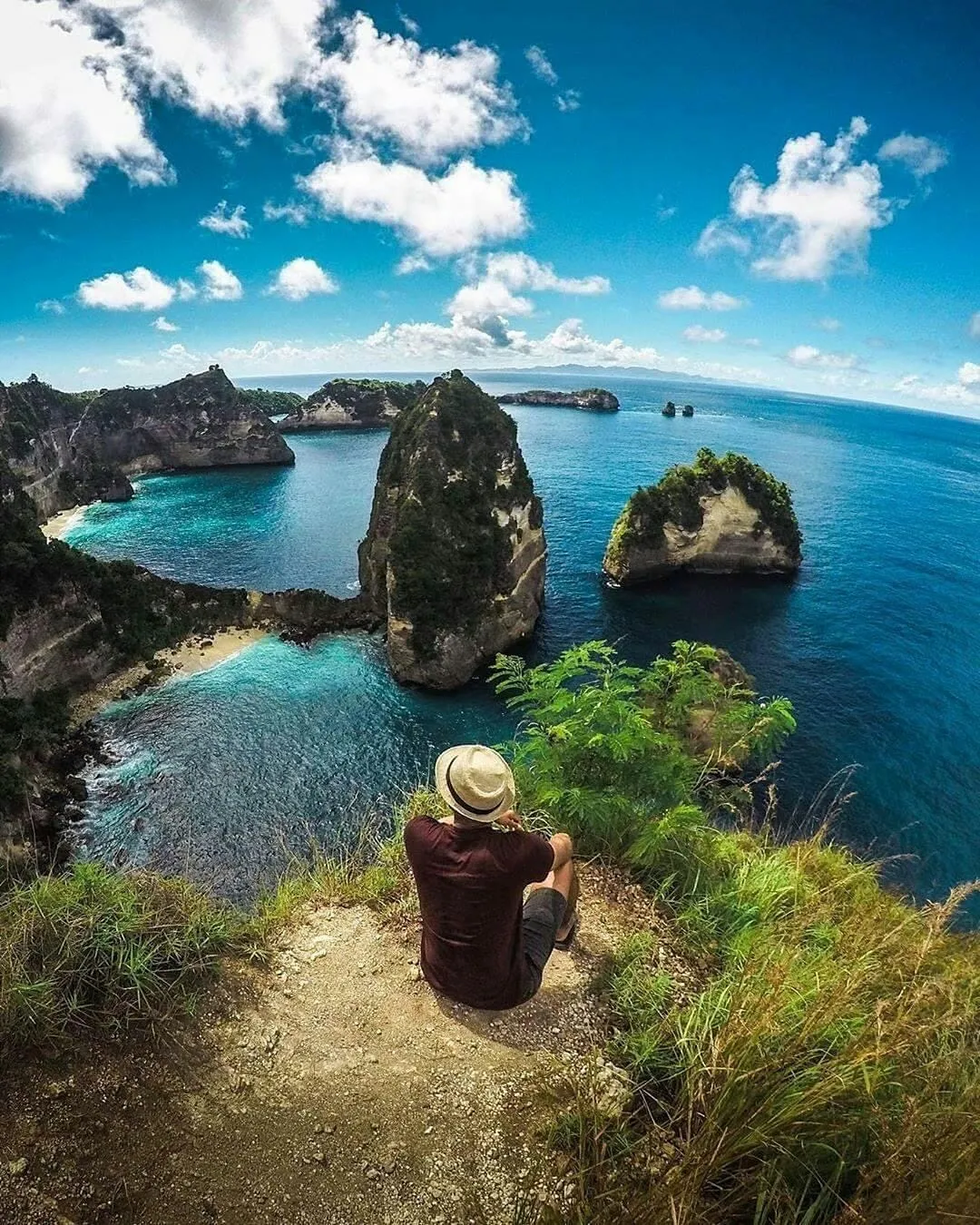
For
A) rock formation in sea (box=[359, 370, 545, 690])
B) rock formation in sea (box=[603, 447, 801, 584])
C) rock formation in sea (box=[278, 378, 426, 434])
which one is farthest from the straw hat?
rock formation in sea (box=[278, 378, 426, 434])

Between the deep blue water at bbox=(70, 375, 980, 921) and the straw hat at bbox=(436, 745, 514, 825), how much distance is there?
4.96m

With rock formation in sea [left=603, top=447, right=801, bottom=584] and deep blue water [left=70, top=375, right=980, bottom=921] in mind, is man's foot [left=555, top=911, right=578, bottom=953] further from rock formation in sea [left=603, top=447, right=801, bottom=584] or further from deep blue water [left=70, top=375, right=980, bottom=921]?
rock formation in sea [left=603, top=447, right=801, bottom=584]

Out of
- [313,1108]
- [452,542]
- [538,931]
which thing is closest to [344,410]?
[452,542]

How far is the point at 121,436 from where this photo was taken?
96000 millimetres

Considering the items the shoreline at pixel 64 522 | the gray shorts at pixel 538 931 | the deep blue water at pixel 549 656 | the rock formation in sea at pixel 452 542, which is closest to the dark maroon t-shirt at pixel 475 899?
the gray shorts at pixel 538 931

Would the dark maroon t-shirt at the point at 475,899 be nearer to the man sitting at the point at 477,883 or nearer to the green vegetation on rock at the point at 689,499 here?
the man sitting at the point at 477,883

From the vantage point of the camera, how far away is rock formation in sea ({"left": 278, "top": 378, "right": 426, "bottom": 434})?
465 feet

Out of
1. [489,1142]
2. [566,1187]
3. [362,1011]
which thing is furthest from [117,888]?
[566,1187]

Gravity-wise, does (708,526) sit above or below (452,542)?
above

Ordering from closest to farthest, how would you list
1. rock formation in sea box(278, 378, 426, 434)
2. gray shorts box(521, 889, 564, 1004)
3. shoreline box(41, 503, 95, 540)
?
gray shorts box(521, 889, 564, 1004) < shoreline box(41, 503, 95, 540) < rock formation in sea box(278, 378, 426, 434)

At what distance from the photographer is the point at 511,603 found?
39125mm

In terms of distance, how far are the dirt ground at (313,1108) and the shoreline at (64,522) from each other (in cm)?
7541

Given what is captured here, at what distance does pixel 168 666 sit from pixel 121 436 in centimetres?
7756

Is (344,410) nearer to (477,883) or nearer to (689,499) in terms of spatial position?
(689,499)
